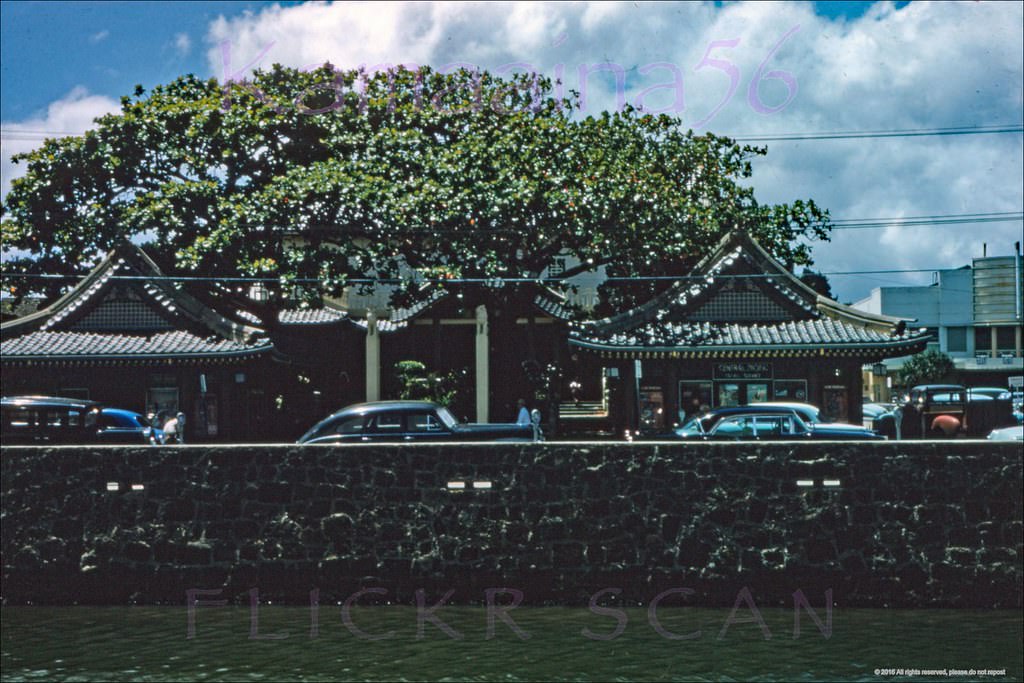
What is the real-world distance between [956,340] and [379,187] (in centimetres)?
3645

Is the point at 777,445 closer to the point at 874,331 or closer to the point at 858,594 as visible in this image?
the point at 858,594

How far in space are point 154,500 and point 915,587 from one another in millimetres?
9379

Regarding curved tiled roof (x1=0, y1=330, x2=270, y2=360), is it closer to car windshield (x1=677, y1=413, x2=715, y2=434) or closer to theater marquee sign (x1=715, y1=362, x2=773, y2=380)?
theater marquee sign (x1=715, y1=362, x2=773, y2=380)

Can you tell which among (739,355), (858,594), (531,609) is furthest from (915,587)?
(739,355)

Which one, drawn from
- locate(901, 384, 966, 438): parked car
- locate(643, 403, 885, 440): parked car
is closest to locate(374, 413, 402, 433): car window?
locate(643, 403, 885, 440): parked car

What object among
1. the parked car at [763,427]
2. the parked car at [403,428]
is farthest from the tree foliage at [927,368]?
the parked car at [403,428]

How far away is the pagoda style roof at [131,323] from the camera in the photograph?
1289 inches

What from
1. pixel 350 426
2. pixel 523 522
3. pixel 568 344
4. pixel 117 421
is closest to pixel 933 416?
pixel 568 344

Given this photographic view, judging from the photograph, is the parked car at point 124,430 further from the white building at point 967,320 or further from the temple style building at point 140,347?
the white building at point 967,320

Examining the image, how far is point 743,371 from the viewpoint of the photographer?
31484 millimetres

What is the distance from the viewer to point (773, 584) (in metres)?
13.4

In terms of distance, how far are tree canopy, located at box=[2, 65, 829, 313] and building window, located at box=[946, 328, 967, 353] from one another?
2607 cm

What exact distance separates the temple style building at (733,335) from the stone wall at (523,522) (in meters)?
17.3

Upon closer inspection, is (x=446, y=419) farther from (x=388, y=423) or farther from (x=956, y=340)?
(x=956, y=340)
